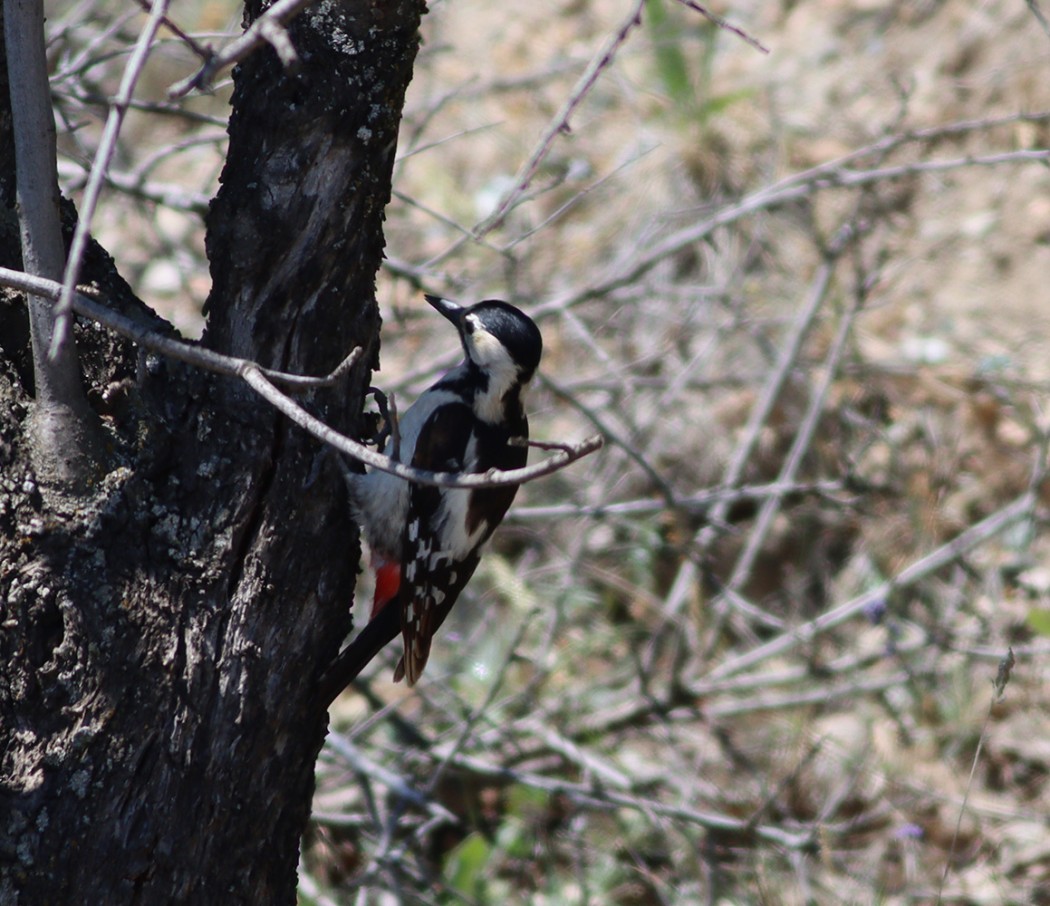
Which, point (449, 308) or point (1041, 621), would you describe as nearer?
point (449, 308)

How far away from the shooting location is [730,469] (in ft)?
18.0

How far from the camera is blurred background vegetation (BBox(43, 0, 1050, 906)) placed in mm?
4410

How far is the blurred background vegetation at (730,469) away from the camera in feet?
14.5

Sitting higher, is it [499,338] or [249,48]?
[499,338]

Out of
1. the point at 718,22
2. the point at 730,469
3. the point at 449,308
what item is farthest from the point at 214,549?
the point at 730,469

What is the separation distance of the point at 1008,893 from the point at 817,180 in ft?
9.22

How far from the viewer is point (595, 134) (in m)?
7.41

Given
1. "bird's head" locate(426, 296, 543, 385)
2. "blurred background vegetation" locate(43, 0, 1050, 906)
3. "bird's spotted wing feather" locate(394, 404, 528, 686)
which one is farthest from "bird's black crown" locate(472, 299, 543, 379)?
"blurred background vegetation" locate(43, 0, 1050, 906)

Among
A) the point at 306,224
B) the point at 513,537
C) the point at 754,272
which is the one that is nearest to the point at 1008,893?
the point at 513,537

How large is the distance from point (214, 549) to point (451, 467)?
5.12 feet

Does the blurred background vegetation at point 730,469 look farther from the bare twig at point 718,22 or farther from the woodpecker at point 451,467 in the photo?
the bare twig at point 718,22

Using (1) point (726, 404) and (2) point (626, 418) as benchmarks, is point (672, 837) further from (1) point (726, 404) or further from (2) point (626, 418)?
(1) point (726, 404)

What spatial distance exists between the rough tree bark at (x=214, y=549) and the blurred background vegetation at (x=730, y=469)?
1.32 metres

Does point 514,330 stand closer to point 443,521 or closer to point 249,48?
point 443,521
